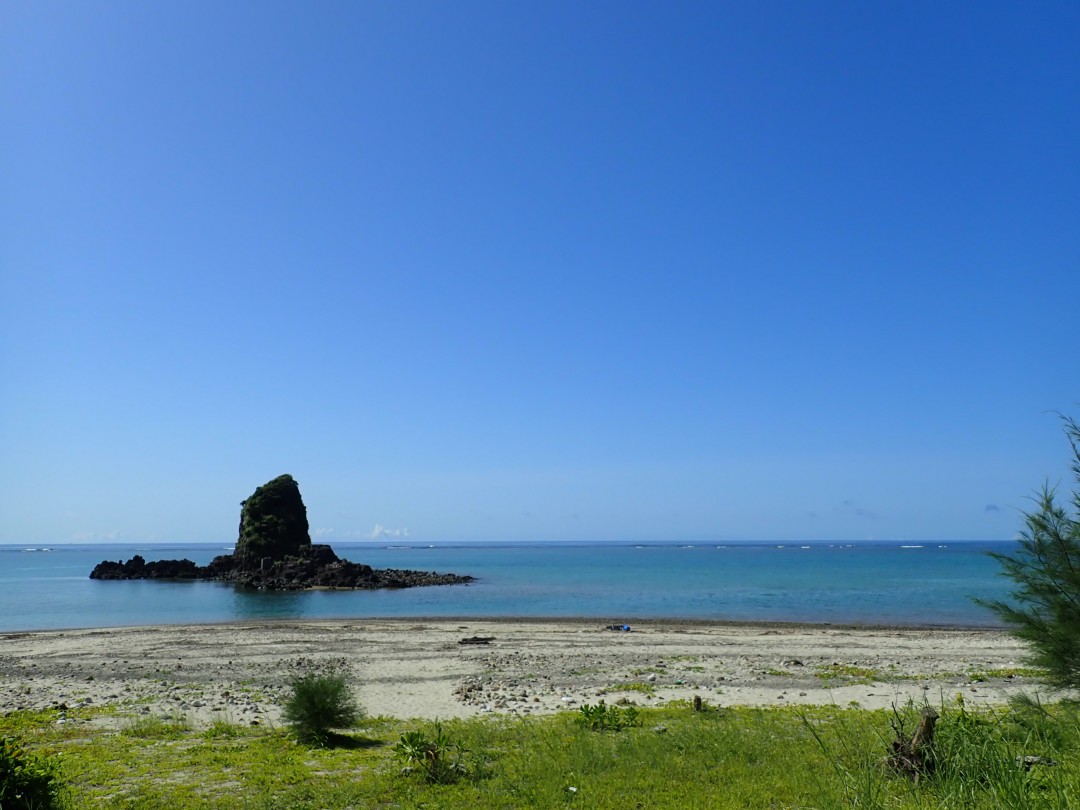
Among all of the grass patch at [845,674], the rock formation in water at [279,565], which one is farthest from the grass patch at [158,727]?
the rock formation in water at [279,565]

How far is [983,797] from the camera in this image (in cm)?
604

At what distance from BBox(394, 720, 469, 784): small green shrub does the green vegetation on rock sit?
9858 centimetres

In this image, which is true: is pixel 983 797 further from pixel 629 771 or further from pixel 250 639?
pixel 250 639

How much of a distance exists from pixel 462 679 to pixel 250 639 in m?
18.3

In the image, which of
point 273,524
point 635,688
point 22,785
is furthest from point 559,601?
point 273,524

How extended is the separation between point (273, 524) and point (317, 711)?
335ft

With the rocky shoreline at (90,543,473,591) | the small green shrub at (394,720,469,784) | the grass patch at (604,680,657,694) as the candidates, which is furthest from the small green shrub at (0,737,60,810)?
the rocky shoreline at (90,543,473,591)

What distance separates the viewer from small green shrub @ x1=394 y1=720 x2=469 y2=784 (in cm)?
1064

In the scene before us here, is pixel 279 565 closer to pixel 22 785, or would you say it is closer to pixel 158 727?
pixel 158 727

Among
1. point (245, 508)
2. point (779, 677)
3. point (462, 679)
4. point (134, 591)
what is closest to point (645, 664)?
point (779, 677)

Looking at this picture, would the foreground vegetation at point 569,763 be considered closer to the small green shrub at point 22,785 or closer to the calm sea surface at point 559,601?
the small green shrub at point 22,785

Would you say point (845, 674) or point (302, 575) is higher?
point (845, 674)

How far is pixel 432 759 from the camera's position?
1077 cm

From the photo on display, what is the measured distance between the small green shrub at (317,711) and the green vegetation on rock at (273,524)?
95.1 metres
